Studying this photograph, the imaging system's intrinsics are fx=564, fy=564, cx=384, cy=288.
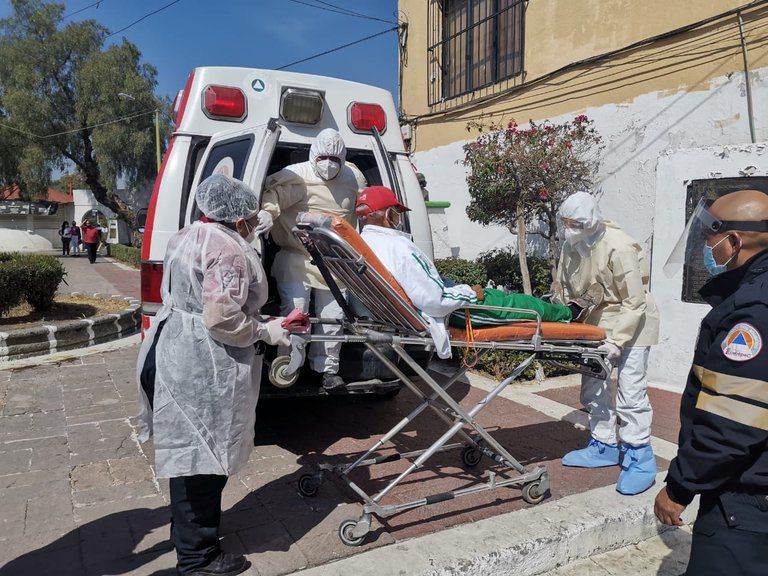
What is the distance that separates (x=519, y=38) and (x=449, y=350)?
24.5 feet

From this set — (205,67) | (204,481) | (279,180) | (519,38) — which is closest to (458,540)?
(204,481)

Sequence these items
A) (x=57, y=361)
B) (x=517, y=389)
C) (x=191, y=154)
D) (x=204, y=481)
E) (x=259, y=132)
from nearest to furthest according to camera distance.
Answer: (x=204, y=481) → (x=259, y=132) → (x=191, y=154) → (x=517, y=389) → (x=57, y=361)

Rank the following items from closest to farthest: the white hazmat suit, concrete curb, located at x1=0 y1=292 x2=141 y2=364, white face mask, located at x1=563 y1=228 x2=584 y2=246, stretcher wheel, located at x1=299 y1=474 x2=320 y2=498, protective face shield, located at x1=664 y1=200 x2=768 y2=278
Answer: protective face shield, located at x1=664 y1=200 x2=768 y2=278 → the white hazmat suit → stretcher wheel, located at x1=299 y1=474 x2=320 y2=498 → white face mask, located at x1=563 y1=228 x2=584 y2=246 → concrete curb, located at x1=0 y1=292 x2=141 y2=364

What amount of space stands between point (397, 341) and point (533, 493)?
4.28 ft

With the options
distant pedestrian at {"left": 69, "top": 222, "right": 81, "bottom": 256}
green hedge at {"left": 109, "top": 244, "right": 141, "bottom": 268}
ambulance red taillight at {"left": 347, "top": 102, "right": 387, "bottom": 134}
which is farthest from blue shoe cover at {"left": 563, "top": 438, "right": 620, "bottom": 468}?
distant pedestrian at {"left": 69, "top": 222, "right": 81, "bottom": 256}

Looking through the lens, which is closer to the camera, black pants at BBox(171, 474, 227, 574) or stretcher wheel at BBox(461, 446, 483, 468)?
black pants at BBox(171, 474, 227, 574)

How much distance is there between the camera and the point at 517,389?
5.77m

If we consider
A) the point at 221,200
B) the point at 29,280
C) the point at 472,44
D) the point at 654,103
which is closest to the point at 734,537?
the point at 221,200

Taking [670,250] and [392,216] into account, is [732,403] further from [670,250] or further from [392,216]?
[670,250]

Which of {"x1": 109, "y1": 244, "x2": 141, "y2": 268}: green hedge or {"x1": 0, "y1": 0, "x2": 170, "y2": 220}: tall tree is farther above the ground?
{"x1": 0, "y1": 0, "x2": 170, "y2": 220}: tall tree

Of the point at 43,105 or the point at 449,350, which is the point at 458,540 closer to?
the point at 449,350

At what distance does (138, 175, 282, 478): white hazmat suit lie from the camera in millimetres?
2424

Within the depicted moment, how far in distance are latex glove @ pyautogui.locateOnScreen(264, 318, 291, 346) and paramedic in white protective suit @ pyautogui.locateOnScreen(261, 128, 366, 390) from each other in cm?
102

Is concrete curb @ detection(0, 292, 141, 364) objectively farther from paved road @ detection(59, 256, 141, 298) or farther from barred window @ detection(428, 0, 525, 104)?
barred window @ detection(428, 0, 525, 104)
